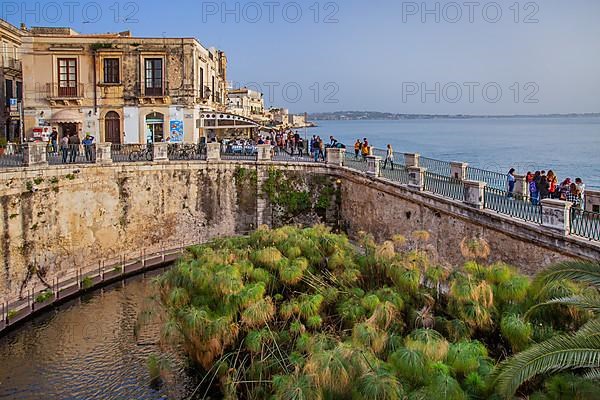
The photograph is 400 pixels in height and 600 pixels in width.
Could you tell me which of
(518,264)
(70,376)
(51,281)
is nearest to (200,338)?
(70,376)

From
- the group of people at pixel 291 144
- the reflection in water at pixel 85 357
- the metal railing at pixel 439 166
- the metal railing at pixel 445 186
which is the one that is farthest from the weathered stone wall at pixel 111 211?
the metal railing at pixel 445 186

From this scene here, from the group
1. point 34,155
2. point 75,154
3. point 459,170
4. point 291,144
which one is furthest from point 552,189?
point 75,154

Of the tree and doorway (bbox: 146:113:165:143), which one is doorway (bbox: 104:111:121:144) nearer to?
doorway (bbox: 146:113:165:143)

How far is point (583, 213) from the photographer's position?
13.3 meters

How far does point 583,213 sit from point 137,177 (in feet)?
58.5

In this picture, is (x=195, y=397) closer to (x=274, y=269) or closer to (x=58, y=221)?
(x=274, y=269)

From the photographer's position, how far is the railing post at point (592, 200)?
1496 centimetres

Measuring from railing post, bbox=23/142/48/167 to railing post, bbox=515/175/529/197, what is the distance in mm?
16222

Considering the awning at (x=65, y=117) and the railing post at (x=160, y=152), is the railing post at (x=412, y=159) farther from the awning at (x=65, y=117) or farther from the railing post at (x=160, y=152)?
the awning at (x=65, y=117)

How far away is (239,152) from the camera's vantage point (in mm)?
28016

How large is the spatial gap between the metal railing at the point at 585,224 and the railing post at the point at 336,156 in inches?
534

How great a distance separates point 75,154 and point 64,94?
701 centimetres

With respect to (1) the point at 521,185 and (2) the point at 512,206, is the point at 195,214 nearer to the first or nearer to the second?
(1) the point at 521,185

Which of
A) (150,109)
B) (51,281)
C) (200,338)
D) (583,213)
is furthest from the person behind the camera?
(150,109)
